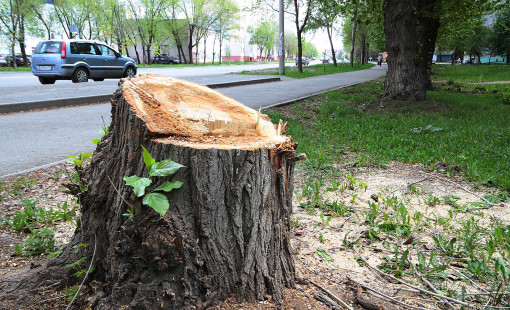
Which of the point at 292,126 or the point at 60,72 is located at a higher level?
the point at 60,72

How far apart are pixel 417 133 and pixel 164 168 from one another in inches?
233

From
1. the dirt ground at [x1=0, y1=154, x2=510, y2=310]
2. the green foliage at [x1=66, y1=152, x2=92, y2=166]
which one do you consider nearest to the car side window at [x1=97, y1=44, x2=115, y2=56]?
the dirt ground at [x1=0, y1=154, x2=510, y2=310]

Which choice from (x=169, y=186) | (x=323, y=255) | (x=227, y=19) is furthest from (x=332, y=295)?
(x=227, y=19)

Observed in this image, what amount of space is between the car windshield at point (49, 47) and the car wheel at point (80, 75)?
0.93m

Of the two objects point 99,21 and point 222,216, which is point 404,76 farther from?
point 99,21

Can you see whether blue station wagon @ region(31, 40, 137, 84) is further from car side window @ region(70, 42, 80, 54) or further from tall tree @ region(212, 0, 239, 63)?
tall tree @ region(212, 0, 239, 63)

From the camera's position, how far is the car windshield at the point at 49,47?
14.1 m

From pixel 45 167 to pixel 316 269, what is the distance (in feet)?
12.2

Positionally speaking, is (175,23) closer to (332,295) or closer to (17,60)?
(17,60)

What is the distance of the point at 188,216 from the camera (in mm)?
1933

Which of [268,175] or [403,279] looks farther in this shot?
[403,279]

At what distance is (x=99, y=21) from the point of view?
148 feet

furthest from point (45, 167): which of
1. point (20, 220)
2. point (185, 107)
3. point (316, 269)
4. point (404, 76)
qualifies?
point (404, 76)

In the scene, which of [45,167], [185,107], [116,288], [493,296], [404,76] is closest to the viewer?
[116,288]
